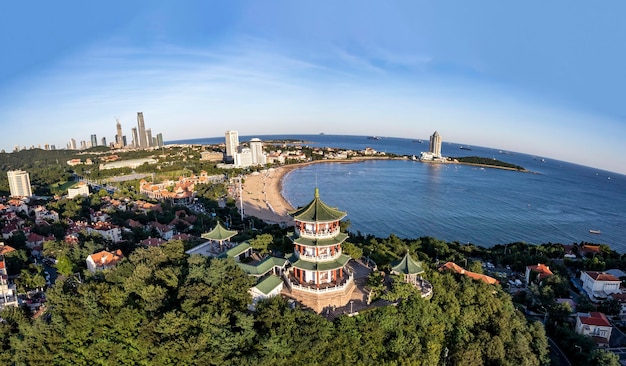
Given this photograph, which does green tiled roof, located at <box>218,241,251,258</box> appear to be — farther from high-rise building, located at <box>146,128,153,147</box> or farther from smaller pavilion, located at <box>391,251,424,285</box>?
high-rise building, located at <box>146,128,153,147</box>

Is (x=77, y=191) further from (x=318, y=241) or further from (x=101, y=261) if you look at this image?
(x=318, y=241)

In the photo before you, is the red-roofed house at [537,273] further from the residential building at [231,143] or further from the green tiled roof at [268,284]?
the residential building at [231,143]

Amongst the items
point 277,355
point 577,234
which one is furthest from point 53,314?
point 577,234

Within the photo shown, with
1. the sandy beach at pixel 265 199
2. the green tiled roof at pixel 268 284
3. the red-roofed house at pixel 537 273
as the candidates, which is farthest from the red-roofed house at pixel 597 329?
the sandy beach at pixel 265 199

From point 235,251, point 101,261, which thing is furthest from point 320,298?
point 101,261

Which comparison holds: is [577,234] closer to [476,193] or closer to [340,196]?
[476,193]

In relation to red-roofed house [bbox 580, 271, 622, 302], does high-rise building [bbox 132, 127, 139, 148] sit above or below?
above

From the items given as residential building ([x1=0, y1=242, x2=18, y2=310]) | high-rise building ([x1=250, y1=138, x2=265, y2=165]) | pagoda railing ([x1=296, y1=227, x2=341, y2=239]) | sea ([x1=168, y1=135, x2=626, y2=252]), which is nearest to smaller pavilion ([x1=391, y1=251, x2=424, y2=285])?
pagoda railing ([x1=296, y1=227, x2=341, y2=239])
